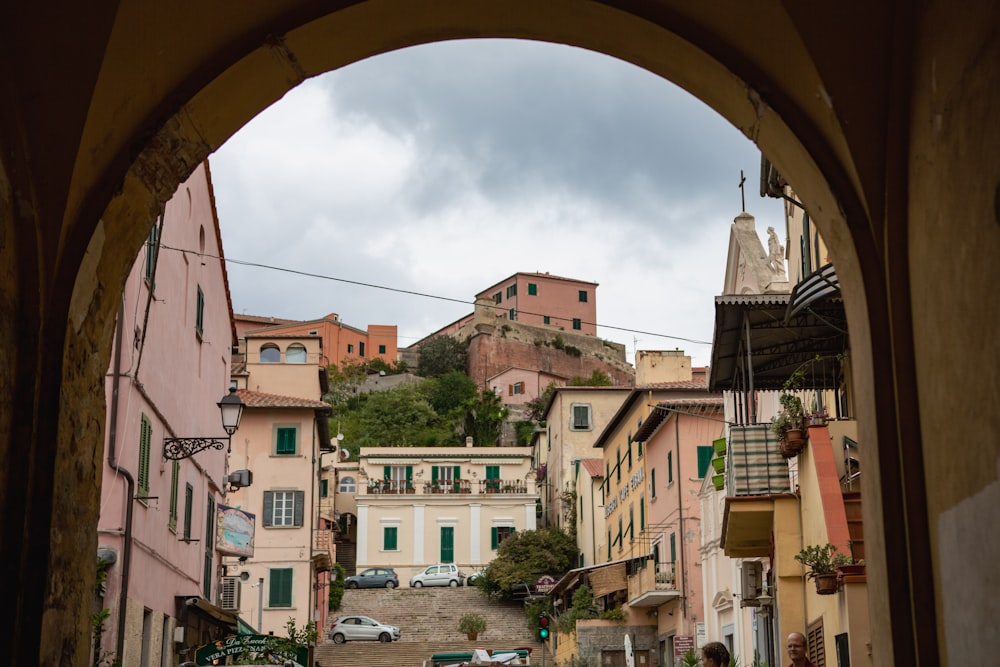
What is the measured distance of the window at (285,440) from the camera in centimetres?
4066

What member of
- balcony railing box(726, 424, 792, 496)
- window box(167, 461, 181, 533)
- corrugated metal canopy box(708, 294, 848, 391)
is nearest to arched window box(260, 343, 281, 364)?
window box(167, 461, 181, 533)

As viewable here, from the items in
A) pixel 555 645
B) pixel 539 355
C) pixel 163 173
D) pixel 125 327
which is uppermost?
pixel 539 355

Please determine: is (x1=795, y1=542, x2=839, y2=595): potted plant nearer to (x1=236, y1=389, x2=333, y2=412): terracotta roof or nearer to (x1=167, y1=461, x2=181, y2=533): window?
(x1=167, y1=461, x2=181, y2=533): window

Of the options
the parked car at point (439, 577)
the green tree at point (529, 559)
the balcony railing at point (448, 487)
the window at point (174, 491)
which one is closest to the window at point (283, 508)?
the green tree at point (529, 559)

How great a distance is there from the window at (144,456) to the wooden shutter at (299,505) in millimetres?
23871

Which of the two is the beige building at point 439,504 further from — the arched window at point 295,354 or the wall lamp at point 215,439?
the wall lamp at point 215,439

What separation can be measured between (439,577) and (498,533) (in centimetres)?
613

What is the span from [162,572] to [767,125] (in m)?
14.6

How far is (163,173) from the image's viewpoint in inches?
246

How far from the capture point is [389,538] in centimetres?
6259

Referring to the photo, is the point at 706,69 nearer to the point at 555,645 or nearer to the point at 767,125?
the point at 767,125

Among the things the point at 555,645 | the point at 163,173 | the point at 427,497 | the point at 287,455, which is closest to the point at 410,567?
the point at 427,497

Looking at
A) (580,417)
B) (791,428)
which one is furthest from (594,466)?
(791,428)

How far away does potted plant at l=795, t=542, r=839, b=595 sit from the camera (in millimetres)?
12867
